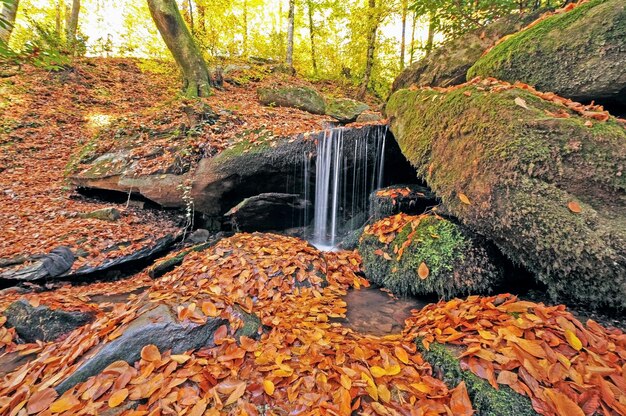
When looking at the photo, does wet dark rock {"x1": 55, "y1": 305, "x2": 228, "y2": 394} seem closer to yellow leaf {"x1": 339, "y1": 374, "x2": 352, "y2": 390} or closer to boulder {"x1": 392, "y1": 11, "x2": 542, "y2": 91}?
yellow leaf {"x1": 339, "y1": 374, "x2": 352, "y2": 390}

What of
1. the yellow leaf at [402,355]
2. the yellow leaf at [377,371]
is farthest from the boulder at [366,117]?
the yellow leaf at [377,371]

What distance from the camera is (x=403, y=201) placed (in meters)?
4.70

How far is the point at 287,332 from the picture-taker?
2.53 m

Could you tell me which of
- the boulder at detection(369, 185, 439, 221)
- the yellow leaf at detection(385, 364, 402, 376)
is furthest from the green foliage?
the yellow leaf at detection(385, 364, 402, 376)

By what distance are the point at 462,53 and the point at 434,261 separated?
16.1 feet

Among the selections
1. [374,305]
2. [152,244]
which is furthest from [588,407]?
[152,244]

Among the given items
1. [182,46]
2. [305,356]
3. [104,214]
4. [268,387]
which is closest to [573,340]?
[305,356]

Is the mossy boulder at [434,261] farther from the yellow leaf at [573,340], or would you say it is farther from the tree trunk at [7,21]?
the tree trunk at [7,21]

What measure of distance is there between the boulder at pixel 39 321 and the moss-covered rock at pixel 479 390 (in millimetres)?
3730

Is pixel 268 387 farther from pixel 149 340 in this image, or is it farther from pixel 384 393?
pixel 149 340

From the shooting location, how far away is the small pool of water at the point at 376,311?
9.53ft

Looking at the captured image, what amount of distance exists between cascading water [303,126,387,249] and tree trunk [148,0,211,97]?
605 cm

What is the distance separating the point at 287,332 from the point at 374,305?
1.30 metres

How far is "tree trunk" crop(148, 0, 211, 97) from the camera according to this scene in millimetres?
8805
